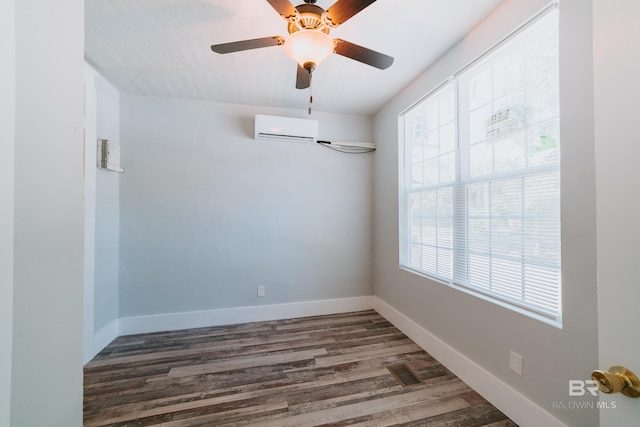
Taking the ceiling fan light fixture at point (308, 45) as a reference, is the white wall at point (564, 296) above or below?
below

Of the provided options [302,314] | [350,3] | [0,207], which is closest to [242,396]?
[302,314]

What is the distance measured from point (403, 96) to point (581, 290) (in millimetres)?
2189

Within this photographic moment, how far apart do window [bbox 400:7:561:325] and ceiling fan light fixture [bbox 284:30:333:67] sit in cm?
119

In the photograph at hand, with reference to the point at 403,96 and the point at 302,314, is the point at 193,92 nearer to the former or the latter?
the point at 403,96

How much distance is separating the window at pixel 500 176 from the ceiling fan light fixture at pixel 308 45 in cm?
119

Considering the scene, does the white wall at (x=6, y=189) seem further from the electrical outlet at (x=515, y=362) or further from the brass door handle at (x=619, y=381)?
the electrical outlet at (x=515, y=362)

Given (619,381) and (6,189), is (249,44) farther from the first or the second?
(619,381)

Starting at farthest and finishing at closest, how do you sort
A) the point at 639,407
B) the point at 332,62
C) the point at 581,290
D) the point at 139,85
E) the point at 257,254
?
the point at 257,254
the point at 139,85
the point at 332,62
the point at 581,290
the point at 639,407

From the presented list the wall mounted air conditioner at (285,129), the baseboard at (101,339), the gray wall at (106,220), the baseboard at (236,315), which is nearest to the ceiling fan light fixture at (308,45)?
the wall mounted air conditioner at (285,129)

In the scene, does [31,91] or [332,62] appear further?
[332,62]

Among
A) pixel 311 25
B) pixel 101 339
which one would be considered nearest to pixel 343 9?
pixel 311 25

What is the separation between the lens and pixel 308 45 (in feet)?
4.24

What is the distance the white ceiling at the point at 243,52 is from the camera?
5.07 ft

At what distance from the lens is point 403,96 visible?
8.41 ft
